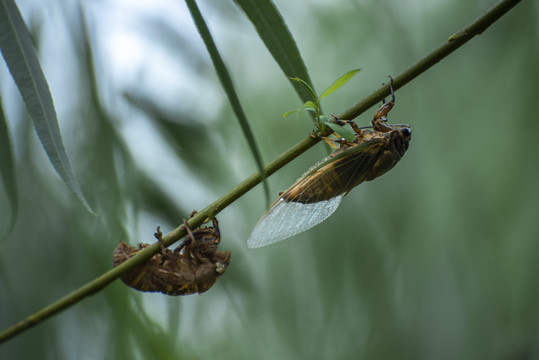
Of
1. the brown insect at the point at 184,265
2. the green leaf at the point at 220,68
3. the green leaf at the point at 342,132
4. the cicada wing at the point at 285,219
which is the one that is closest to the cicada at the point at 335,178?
the cicada wing at the point at 285,219

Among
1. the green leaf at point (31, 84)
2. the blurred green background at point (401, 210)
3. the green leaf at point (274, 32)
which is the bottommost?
the blurred green background at point (401, 210)

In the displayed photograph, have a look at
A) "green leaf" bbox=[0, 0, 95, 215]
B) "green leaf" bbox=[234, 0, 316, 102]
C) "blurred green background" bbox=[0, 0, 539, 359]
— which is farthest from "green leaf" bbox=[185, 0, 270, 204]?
"blurred green background" bbox=[0, 0, 539, 359]

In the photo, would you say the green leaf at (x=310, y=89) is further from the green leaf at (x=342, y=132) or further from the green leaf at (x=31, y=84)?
the green leaf at (x=31, y=84)

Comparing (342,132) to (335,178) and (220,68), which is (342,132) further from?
(335,178)

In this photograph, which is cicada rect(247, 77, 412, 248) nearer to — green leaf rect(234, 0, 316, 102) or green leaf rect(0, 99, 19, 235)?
green leaf rect(234, 0, 316, 102)

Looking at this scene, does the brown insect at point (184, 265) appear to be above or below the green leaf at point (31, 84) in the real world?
below

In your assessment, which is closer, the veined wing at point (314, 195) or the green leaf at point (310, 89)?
the green leaf at point (310, 89)
